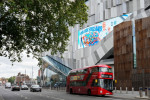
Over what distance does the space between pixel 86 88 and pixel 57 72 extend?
47.8 meters

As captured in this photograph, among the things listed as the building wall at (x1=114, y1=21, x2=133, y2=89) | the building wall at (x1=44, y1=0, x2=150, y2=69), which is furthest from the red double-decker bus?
the building wall at (x1=44, y1=0, x2=150, y2=69)

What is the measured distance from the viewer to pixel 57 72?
240 feet

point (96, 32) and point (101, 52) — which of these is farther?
point (96, 32)

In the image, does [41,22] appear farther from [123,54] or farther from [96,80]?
[123,54]

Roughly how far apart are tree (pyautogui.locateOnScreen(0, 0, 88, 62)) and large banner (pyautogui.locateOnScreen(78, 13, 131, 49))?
36.2 meters

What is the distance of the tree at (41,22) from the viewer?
61.9 feet

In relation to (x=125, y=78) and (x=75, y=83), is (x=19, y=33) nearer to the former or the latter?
(x=75, y=83)

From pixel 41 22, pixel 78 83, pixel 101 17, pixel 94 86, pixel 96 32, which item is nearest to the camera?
pixel 41 22

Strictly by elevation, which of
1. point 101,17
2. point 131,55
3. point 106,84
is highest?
point 101,17

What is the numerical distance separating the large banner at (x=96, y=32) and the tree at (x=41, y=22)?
36175mm

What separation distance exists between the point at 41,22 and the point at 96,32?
42.5 metres

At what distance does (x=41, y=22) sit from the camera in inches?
810

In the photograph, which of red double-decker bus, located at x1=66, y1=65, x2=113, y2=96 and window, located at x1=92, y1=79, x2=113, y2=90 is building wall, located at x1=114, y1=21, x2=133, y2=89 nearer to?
red double-decker bus, located at x1=66, y1=65, x2=113, y2=96

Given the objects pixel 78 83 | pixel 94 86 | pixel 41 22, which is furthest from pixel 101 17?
pixel 41 22
